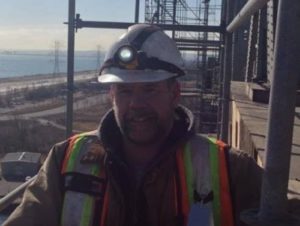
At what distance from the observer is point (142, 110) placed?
258cm

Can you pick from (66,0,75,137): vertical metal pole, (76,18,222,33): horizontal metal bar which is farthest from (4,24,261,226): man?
(76,18,222,33): horizontal metal bar

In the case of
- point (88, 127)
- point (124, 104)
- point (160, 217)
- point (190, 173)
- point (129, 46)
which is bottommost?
point (88, 127)

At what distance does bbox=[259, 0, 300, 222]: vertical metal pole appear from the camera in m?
1.72

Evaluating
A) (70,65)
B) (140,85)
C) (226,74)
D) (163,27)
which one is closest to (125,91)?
(140,85)

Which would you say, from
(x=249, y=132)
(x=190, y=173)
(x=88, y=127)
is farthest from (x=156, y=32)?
(x=88, y=127)

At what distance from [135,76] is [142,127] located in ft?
0.71

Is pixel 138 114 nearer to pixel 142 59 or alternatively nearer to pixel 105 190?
pixel 142 59

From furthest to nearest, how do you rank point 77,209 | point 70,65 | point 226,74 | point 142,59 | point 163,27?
point 163,27 → point 70,65 → point 226,74 → point 142,59 → point 77,209

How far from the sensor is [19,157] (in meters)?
29.9

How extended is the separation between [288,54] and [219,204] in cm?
91

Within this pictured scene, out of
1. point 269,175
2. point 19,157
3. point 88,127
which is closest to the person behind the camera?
point 269,175

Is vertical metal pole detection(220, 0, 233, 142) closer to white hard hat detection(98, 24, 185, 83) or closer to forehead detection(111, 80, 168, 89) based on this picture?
white hard hat detection(98, 24, 185, 83)

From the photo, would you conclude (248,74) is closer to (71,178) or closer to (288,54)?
(71,178)

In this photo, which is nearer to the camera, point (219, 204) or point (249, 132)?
point (219, 204)
